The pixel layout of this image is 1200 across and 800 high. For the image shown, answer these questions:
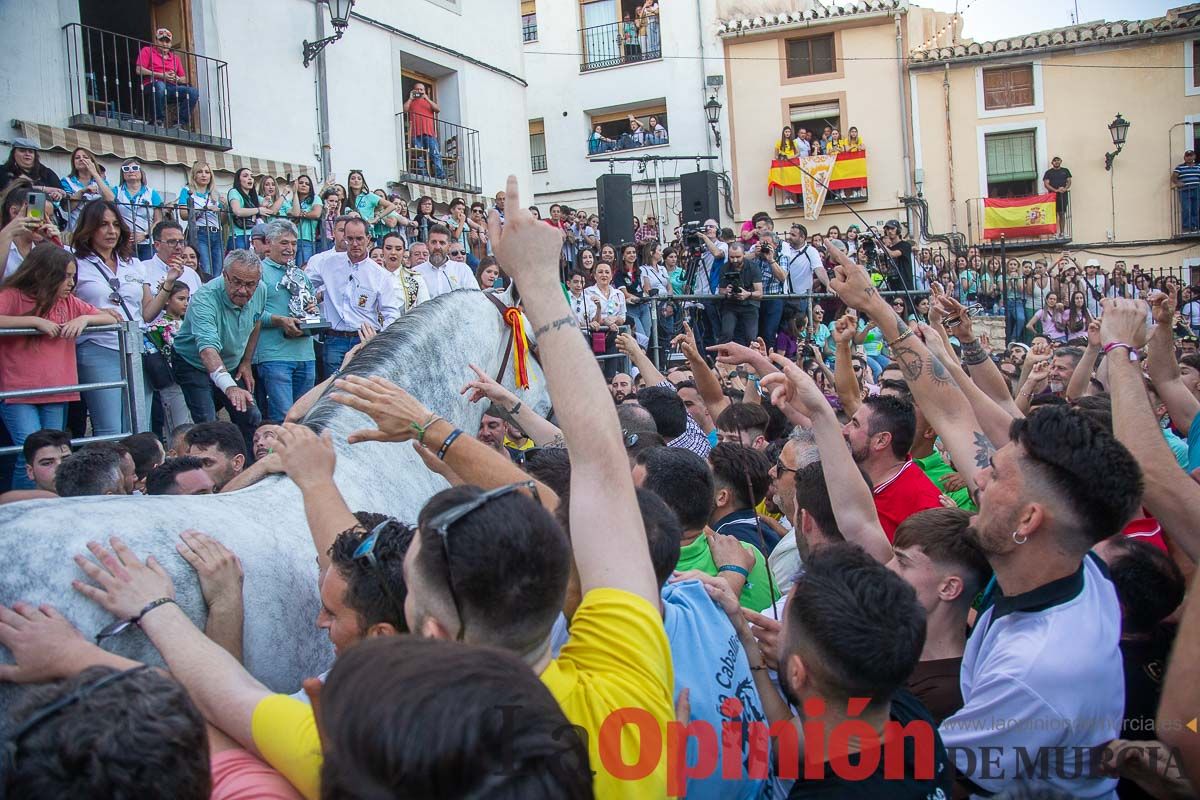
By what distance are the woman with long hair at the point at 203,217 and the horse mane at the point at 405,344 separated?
6283 millimetres

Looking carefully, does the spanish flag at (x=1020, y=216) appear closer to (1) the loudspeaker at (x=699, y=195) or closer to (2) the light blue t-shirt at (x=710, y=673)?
(1) the loudspeaker at (x=699, y=195)

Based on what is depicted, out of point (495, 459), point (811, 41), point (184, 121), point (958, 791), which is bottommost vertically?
point (958, 791)

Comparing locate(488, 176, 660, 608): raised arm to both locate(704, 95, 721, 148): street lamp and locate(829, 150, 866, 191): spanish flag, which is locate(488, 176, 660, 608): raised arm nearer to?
locate(704, 95, 721, 148): street lamp

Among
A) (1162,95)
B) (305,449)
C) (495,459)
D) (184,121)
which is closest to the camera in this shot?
(495,459)

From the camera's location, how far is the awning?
37.8 feet

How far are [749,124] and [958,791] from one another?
27787mm

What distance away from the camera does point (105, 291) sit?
6.89m

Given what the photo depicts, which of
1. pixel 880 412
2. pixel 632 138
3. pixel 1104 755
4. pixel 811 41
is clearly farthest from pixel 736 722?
pixel 811 41

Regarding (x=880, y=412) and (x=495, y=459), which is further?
(x=880, y=412)

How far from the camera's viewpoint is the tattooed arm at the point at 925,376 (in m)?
3.81

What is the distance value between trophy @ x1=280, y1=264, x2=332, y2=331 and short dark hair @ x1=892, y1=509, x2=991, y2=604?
5579 mm

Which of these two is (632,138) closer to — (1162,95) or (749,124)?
(749,124)

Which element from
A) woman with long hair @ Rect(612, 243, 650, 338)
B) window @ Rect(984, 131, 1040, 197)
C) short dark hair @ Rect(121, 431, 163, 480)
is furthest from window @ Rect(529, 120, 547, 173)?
short dark hair @ Rect(121, 431, 163, 480)

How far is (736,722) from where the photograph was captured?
228cm
